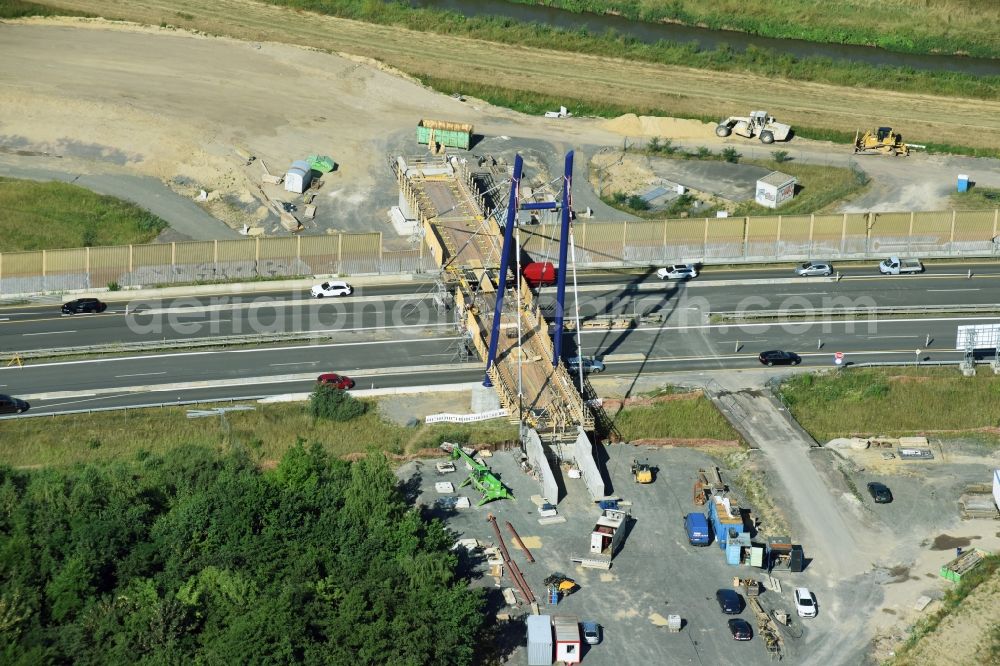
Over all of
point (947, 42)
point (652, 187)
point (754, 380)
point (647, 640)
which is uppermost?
point (947, 42)

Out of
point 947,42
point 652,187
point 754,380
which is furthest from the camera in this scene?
point 947,42

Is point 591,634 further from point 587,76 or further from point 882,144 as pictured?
point 587,76

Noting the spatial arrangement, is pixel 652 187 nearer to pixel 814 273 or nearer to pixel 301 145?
pixel 814 273

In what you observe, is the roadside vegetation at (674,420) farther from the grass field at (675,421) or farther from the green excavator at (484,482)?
the green excavator at (484,482)

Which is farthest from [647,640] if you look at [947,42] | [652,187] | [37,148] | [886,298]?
[947,42]

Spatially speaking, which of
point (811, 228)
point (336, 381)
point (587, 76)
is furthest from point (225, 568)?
point (587, 76)

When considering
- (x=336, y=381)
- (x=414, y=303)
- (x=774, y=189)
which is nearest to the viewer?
(x=336, y=381)

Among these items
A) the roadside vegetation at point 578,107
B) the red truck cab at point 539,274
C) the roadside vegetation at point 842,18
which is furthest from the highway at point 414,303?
the roadside vegetation at point 842,18
